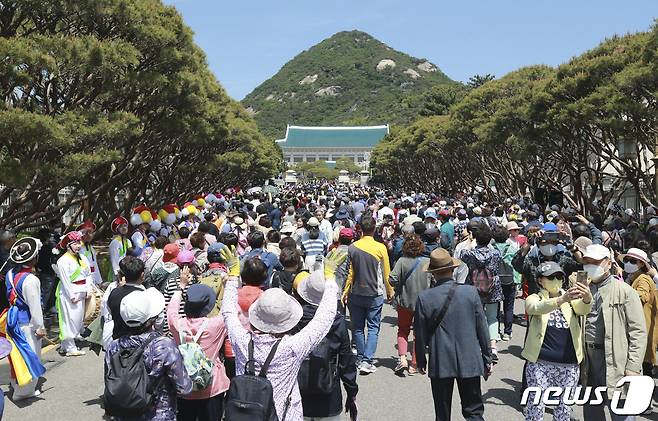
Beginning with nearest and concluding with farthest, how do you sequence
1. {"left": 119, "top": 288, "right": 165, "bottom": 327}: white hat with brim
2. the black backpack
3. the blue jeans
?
1. the black backpack
2. {"left": 119, "top": 288, "right": 165, "bottom": 327}: white hat with brim
3. the blue jeans

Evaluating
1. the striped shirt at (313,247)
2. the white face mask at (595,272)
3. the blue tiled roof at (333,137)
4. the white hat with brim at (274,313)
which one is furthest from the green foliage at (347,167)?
the white hat with brim at (274,313)

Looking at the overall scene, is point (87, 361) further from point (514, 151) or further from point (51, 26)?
point (514, 151)

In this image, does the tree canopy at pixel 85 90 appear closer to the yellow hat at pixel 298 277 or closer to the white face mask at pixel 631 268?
the yellow hat at pixel 298 277

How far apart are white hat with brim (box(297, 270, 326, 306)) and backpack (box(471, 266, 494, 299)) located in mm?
3121

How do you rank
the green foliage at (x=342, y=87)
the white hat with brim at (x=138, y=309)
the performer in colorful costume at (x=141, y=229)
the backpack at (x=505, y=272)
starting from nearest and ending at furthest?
the white hat with brim at (x=138, y=309)
the backpack at (x=505, y=272)
the performer in colorful costume at (x=141, y=229)
the green foliage at (x=342, y=87)

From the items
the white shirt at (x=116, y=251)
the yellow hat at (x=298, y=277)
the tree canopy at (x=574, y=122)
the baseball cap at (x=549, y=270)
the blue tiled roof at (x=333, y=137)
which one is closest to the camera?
the baseball cap at (x=549, y=270)

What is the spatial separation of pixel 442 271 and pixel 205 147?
21.9 metres

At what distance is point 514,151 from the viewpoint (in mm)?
22547

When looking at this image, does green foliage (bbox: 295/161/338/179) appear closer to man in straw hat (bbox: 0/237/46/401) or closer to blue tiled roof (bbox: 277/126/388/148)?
→ blue tiled roof (bbox: 277/126/388/148)

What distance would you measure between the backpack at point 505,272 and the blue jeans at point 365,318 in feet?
6.39

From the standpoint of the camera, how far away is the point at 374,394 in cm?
569

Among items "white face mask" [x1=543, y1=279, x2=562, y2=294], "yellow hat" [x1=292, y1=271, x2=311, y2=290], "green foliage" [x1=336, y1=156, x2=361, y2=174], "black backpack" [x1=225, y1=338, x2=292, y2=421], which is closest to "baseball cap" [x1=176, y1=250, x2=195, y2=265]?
"yellow hat" [x1=292, y1=271, x2=311, y2=290]

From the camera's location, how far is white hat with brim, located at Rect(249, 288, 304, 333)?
10.4ft

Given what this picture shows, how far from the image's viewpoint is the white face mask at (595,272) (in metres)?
4.06
